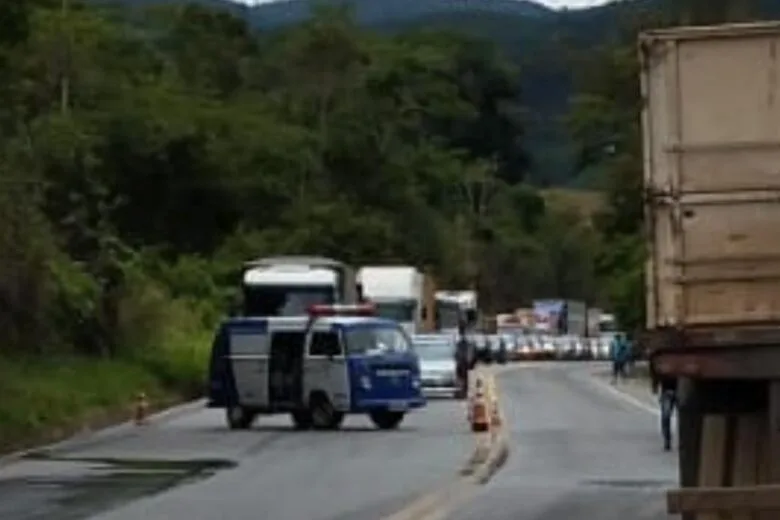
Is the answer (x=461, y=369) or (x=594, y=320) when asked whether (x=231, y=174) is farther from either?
(x=594, y=320)

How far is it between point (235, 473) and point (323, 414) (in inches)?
510

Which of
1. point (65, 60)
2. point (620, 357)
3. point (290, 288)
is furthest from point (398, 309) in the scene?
point (290, 288)

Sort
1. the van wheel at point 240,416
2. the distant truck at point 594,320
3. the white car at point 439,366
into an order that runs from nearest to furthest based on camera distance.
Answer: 1. the van wheel at point 240,416
2. the white car at point 439,366
3. the distant truck at point 594,320

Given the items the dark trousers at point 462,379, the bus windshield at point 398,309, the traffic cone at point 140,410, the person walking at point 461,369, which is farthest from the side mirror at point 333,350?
the bus windshield at point 398,309

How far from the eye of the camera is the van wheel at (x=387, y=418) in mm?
43375

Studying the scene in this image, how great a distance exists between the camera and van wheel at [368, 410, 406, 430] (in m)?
43.4

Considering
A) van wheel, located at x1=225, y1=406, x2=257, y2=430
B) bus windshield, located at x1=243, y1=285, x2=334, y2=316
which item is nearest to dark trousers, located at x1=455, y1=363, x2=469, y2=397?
bus windshield, located at x1=243, y1=285, x2=334, y2=316

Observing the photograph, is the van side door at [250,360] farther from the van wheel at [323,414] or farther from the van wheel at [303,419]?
the van wheel at [323,414]

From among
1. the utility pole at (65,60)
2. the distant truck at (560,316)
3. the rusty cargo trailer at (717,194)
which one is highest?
the utility pole at (65,60)

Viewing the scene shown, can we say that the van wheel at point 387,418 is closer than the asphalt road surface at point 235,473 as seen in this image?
No

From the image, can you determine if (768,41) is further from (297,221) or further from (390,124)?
(390,124)

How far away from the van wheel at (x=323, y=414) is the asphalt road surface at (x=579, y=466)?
10.5 feet

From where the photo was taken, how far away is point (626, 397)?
6341 cm

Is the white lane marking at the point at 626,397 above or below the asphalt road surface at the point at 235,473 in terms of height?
below
